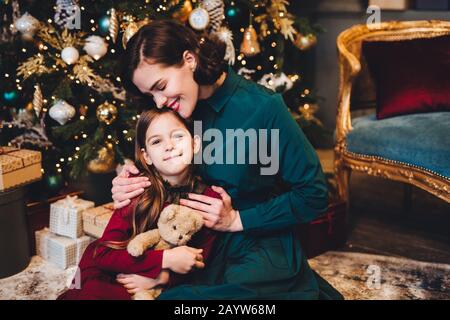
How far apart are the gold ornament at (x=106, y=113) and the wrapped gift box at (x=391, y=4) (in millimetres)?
2453

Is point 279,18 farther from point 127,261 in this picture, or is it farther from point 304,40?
point 127,261

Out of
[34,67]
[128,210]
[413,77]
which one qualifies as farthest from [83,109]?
[413,77]

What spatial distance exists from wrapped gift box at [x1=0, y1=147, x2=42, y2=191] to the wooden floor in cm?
144

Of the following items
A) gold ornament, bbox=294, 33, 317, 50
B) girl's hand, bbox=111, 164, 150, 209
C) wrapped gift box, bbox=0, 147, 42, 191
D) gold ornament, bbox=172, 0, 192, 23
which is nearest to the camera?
girl's hand, bbox=111, 164, 150, 209

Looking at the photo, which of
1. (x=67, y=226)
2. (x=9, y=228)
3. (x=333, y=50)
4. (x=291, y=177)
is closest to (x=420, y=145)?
(x=291, y=177)

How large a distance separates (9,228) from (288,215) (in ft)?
4.09

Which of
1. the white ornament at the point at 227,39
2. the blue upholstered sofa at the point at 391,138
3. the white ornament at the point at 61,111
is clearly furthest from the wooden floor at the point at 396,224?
the white ornament at the point at 61,111

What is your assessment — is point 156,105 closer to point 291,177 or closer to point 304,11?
point 291,177

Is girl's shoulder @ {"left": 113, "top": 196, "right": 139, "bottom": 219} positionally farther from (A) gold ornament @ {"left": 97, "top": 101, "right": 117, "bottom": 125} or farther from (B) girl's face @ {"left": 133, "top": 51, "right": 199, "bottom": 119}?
(A) gold ornament @ {"left": 97, "top": 101, "right": 117, "bottom": 125}

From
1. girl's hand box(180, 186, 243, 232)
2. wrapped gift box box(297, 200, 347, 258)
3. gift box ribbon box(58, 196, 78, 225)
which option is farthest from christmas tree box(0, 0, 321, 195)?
girl's hand box(180, 186, 243, 232)

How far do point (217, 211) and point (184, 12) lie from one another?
137 centimetres

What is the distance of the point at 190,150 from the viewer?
1.57m

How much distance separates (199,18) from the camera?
2498 millimetres

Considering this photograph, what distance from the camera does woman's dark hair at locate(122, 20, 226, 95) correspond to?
→ 149 cm
